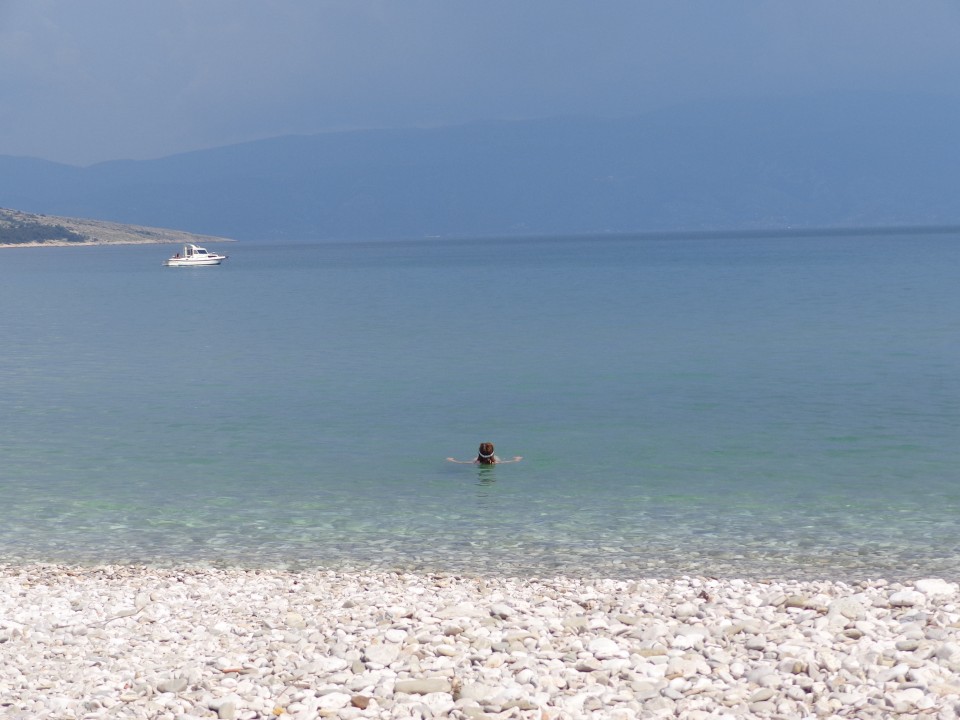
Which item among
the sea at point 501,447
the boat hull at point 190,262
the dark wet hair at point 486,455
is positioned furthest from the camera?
the boat hull at point 190,262

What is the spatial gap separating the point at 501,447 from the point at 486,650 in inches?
622

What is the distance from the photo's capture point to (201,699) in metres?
11.2

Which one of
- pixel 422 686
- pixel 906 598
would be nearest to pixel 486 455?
pixel 906 598

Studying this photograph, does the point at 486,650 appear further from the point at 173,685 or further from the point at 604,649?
the point at 173,685

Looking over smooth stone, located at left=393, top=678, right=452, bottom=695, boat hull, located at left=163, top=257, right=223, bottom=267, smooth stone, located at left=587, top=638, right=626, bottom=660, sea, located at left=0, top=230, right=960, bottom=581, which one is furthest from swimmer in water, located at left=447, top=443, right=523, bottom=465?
boat hull, located at left=163, top=257, right=223, bottom=267

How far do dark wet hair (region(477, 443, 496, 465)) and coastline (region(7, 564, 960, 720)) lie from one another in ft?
31.7

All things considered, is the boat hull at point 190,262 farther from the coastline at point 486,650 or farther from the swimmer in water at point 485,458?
the coastline at point 486,650

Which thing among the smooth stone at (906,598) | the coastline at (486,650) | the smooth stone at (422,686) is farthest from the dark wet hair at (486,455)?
the smooth stone at (422,686)

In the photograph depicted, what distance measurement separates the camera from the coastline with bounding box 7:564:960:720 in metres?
10.8

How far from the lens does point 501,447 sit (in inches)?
1102

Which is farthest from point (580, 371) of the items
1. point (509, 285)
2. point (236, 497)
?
point (509, 285)

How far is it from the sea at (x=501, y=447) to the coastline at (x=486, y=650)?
2816 millimetres

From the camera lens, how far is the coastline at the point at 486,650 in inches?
427

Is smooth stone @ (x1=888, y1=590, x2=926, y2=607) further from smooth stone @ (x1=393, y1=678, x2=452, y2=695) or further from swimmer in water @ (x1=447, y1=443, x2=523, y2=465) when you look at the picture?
swimmer in water @ (x1=447, y1=443, x2=523, y2=465)
